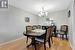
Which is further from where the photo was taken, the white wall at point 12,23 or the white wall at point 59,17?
the white wall at point 59,17

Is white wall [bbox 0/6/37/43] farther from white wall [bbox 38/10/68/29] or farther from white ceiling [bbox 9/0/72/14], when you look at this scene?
white wall [bbox 38/10/68/29]

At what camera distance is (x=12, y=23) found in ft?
19.6

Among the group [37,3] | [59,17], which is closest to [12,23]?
[37,3]

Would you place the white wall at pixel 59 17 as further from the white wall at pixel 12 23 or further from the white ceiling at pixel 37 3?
the white wall at pixel 12 23

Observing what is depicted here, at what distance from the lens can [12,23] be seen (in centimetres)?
598

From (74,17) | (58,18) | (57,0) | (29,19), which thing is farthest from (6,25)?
(58,18)

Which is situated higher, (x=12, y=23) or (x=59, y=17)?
(x=59, y=17)

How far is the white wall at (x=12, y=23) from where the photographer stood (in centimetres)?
523

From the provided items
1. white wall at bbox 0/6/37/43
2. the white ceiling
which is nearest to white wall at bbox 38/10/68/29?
the white ceiling

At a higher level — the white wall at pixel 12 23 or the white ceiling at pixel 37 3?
the white ceiling at pixel 37 3

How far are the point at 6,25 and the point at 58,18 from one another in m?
4.03

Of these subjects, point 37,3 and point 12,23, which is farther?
point 12,23

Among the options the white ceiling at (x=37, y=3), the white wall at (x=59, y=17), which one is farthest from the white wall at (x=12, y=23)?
the white wall at (x=59, y=17)

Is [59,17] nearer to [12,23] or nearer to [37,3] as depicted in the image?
[37,3]
